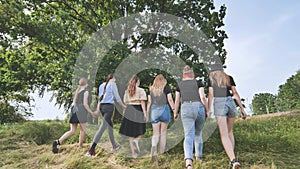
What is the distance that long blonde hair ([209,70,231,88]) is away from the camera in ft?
17.3

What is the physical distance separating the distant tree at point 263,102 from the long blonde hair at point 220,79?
8615 centimetres

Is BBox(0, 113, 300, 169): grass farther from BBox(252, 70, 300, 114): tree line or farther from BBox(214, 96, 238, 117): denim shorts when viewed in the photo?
BBox(252, 70, 300, 114): tree line

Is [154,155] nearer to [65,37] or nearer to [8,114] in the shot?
[65,37]

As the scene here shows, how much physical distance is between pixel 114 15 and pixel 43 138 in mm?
6381

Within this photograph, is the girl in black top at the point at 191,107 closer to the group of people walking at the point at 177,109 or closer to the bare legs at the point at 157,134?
the group of people walking at the point at 177,109

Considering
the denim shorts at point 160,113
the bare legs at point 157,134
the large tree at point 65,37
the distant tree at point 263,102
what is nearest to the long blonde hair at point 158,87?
the denim shorts at point 160,113

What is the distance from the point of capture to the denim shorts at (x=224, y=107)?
16.9 feet

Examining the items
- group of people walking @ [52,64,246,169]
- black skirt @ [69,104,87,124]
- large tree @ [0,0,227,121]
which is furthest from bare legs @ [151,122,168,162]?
large tree @ [0,0,227,121]

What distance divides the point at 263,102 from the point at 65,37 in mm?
91742

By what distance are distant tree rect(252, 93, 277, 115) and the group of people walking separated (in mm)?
85910

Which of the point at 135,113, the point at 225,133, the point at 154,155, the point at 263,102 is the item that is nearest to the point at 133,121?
the point at 135,113

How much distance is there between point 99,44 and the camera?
32.2 ft

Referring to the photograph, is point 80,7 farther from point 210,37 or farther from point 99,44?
point 210,37

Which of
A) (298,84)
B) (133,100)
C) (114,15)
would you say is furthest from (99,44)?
(298,84)
